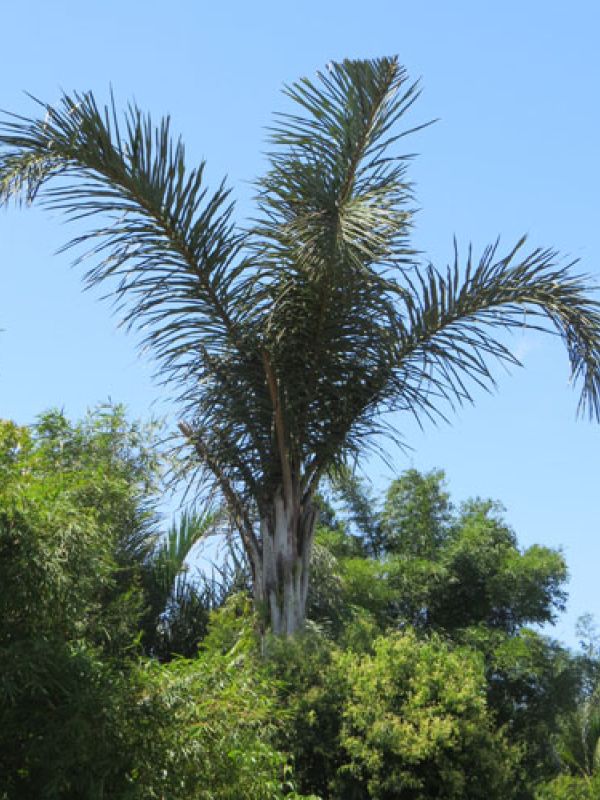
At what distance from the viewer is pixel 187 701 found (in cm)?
643

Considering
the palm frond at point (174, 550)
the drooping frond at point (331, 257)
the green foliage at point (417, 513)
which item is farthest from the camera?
the green foliage at point (417, 513)

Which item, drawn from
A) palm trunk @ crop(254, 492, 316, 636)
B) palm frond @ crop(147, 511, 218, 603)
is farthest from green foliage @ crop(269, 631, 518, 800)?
palm frond @ crop(147, 511, 218, 603)

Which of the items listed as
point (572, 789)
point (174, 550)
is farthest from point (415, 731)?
point (572, 789)

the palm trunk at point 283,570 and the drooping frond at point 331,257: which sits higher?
the drooping frond at point 331,257

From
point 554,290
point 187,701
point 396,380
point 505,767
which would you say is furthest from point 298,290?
point 505,767

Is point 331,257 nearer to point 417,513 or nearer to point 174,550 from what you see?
point 174,550

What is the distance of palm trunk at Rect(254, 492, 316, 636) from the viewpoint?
934 centimetres

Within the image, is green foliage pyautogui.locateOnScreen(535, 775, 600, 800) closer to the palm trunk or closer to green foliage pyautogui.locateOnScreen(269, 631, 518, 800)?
green foliage pyautogui.locateOnScreen(269, 631, 518, 800)

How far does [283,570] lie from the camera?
931 centimetres

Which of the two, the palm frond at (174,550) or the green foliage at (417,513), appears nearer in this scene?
the palm frond at (174,550)

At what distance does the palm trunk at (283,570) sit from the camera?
9.34 m

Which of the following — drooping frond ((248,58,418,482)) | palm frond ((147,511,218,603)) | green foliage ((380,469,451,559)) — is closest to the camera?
drooping frond ((248,58,418,482))

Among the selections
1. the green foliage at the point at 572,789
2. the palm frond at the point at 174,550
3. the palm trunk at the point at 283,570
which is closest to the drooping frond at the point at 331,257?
the palm trunk at the point at 283,570

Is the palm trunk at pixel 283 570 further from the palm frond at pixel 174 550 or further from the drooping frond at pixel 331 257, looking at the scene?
the palm frond at pixel 174 550
